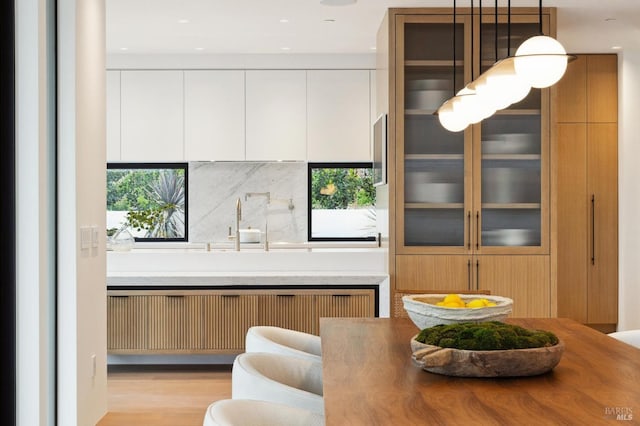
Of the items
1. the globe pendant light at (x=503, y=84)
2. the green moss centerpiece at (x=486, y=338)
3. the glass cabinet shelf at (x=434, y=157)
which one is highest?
the globe pendant light at (x=503, y=84)

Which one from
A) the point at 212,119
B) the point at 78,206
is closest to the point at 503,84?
the point at 78,206

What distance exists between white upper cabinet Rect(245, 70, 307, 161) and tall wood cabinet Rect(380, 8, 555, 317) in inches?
67.6

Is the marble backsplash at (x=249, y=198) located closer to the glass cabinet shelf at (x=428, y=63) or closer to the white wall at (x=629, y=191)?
the glass cabinet shelf at (x=428, y=63)

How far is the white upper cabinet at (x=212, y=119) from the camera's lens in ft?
22.0

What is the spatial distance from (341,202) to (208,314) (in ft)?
7.32

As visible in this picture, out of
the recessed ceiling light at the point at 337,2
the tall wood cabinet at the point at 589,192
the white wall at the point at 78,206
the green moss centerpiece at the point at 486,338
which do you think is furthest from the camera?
the tall wood cabinet at the point at 589,192

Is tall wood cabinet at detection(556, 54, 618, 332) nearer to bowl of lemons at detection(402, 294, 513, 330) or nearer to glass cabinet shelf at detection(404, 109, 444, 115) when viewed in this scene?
glass cabinet shelf at detection(404, 109, 444, 115)

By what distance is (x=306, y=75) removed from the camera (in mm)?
6734

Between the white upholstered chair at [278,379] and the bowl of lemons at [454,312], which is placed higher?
the bowl of lemons at [454,312]

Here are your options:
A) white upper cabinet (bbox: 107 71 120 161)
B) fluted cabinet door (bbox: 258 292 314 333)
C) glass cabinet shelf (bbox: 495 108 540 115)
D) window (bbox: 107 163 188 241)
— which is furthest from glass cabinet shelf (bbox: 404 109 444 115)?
white upper cabinet (bbox: 107 71 120 161)

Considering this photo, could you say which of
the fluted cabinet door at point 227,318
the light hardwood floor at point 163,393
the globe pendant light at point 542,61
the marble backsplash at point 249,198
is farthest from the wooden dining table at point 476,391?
the marble backsplash at point 249,198

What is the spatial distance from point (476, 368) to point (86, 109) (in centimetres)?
251

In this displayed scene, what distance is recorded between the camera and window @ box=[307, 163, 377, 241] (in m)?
7.14

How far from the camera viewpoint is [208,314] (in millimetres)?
5367
